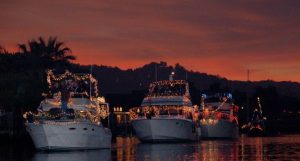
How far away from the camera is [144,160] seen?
6184 cm

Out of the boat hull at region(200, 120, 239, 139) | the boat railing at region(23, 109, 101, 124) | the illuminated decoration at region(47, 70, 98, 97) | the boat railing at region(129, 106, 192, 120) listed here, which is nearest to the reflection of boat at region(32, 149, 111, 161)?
the boat railing at region(23, 109, 101, 124)

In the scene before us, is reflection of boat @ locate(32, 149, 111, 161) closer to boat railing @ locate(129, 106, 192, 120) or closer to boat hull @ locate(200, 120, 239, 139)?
boat railing @ locate(129, 106, 192, 120)

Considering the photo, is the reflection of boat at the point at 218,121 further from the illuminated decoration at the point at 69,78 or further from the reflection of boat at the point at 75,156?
the reflection of boat at the point at 75,156

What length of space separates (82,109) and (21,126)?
24531 mm

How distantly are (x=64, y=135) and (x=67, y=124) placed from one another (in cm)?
126

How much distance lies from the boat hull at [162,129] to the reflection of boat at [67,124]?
20.6 metres

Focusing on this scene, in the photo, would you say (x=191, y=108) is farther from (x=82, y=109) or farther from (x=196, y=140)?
(x=82, y=109)

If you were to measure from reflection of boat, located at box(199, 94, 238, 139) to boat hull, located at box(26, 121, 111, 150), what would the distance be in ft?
168

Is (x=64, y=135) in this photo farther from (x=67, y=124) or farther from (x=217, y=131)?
(x=217, y=131)

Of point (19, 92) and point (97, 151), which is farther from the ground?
point (19, 92)

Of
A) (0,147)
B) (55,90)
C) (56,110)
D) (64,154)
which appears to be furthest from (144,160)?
(0,147)

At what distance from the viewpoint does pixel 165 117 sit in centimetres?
9950

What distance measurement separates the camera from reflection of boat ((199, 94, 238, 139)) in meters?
126

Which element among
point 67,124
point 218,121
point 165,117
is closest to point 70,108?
point 67,124
